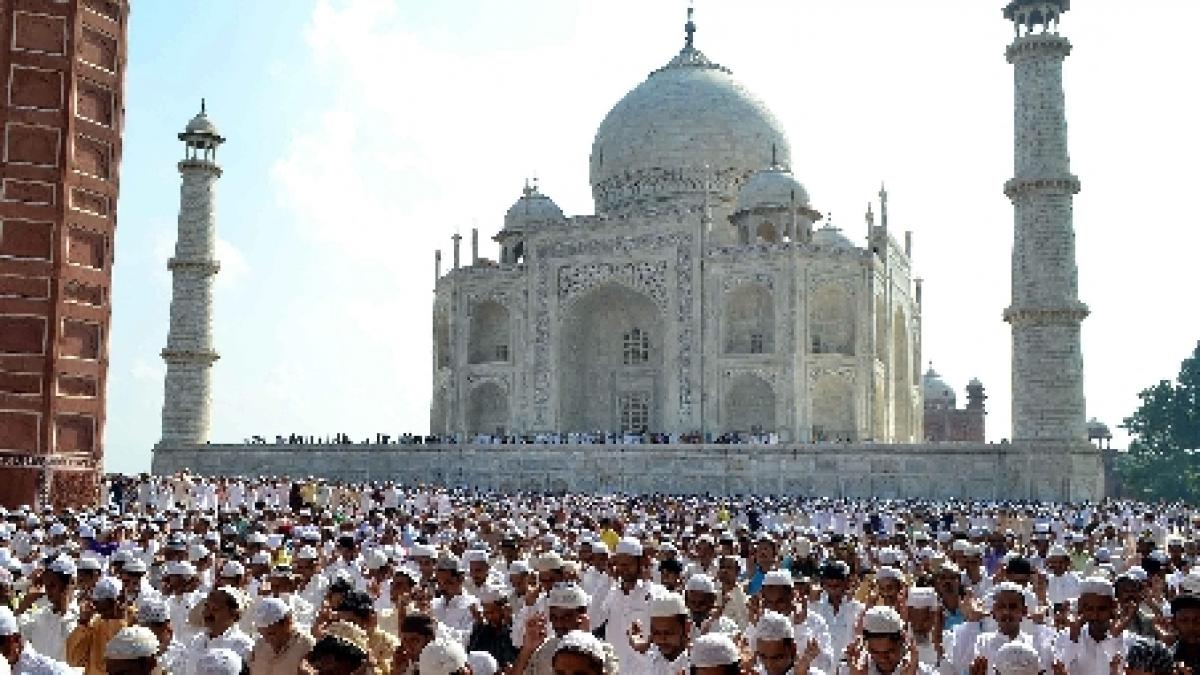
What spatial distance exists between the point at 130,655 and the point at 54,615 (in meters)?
2.66

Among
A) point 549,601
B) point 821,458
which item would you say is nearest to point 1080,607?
point 549,601

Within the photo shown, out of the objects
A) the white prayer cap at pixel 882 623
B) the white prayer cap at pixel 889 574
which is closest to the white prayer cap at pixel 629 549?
the white prayer cap at pixel 889 574

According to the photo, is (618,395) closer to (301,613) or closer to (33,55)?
(33,55)

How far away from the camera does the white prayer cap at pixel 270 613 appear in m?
4.48

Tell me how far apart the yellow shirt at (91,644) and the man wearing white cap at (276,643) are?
94 cm

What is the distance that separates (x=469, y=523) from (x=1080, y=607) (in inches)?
372

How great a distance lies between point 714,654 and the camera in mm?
3559

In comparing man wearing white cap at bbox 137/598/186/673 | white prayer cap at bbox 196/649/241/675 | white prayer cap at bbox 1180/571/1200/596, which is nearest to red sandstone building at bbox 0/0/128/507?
man wearing white cap at bbox 137/598/186/673

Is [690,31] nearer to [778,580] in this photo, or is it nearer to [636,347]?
[636,347]

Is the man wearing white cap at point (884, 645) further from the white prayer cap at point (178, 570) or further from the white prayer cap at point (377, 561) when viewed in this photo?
the white prayer cap at point (178, 570)

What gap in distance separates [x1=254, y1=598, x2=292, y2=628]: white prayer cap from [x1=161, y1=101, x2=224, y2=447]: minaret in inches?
1257

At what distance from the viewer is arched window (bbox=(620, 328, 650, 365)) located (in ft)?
118

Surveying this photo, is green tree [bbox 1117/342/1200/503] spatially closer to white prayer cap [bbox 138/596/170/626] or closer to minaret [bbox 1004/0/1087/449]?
minaret [bbox 1004/0/1087/449]

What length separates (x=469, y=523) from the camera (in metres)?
14.1
